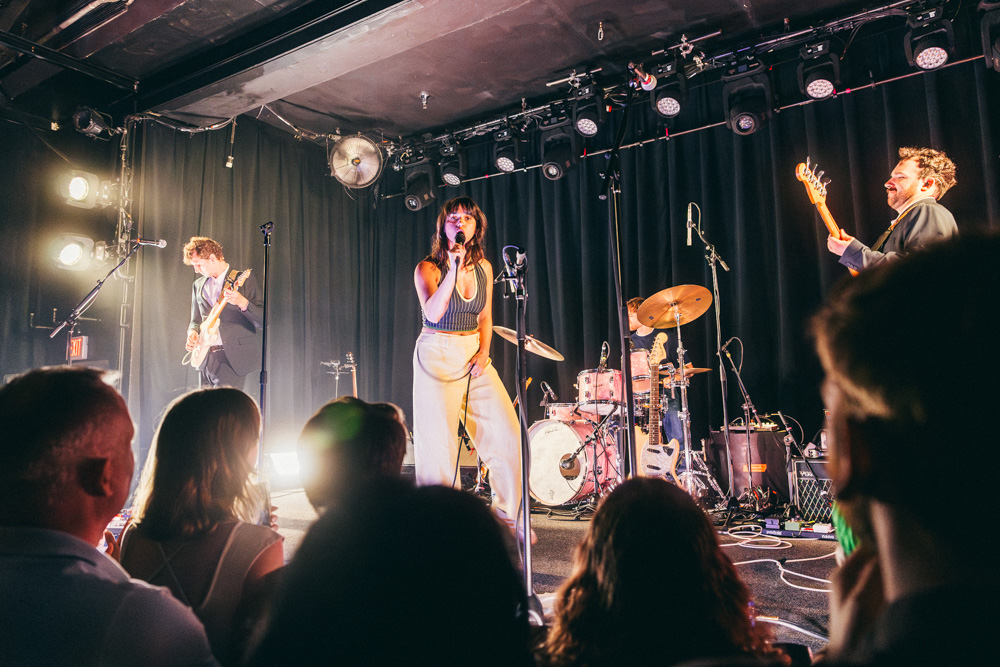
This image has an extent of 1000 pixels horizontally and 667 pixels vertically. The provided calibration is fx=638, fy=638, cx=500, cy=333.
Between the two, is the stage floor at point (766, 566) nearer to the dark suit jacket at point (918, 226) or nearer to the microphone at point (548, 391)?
the microphone at point (548, 391)

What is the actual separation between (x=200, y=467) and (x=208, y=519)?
12cm

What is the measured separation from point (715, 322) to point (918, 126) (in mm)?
2422

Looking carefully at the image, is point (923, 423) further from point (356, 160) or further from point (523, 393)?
point (356, 160)

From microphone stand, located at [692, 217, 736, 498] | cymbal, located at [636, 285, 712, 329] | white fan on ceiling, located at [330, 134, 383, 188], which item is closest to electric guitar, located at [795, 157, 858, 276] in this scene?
cymbal, located at [636, 285, 712, 329]

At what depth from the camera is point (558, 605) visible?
1.33m

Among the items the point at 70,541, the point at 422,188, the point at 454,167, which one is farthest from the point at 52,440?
the point at 422,188

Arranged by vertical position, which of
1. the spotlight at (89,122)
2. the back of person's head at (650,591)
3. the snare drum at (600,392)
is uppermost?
the spotlight at (89,122)

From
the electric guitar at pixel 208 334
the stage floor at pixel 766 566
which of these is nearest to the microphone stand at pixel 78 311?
the electric guitar at pixel 208 334

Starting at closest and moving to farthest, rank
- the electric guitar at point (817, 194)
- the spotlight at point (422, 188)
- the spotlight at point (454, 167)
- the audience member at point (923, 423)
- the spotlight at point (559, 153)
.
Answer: the audience member at point (923, 423) → the electric guitar at point (817, 194) → the spotlight at point (559, 153) → the spotlight at point (454, 167) → the spotlight at point (422, 188)

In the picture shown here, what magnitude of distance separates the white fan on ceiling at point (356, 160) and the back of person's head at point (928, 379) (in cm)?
685

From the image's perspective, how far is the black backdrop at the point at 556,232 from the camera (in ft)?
19.1

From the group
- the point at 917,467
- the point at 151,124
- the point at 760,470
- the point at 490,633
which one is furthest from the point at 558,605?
the point at 151,124

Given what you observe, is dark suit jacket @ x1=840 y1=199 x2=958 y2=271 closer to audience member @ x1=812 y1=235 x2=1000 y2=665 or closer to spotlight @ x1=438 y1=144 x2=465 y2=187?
audience member @ x1=812 y1=235 x2=1000 y2=665

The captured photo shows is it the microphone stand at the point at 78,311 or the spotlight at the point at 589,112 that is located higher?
the spotlight at the point at 589,112
